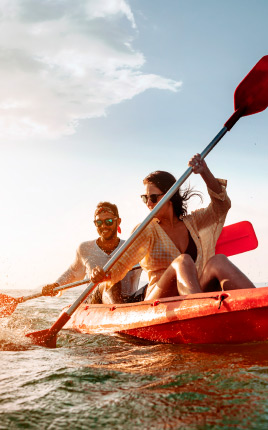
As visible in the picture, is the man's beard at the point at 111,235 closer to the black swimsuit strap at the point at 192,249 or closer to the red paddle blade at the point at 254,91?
the black swimsuit strap at the point at 192,249

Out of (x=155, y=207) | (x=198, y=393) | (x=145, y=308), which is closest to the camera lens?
(x=198, y=393)

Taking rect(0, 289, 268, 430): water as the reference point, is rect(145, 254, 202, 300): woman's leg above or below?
above

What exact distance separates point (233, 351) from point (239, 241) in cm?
241

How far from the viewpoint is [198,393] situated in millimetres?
2053

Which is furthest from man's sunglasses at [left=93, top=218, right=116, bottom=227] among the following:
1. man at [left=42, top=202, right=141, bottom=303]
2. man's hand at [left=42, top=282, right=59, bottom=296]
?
man's hand at [left=42, top=282, right=59, bottom=296]

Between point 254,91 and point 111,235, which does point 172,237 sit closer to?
point 111,235

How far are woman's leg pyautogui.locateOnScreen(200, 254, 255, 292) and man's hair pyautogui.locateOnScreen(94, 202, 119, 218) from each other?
2406mm

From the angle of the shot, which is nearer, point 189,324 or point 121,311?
point 189,324

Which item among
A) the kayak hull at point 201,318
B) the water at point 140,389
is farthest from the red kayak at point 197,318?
the water at point 140,389

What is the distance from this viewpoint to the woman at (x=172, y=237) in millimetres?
3656

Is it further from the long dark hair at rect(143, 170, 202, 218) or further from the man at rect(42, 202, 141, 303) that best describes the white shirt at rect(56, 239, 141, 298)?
the long dark hair at rect(143, 170, 202, 218)

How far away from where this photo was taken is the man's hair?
5602 mm

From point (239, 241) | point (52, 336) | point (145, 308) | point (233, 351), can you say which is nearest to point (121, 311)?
point (145, 308)

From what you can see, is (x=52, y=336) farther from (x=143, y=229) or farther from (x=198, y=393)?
(x=198, y=393)
